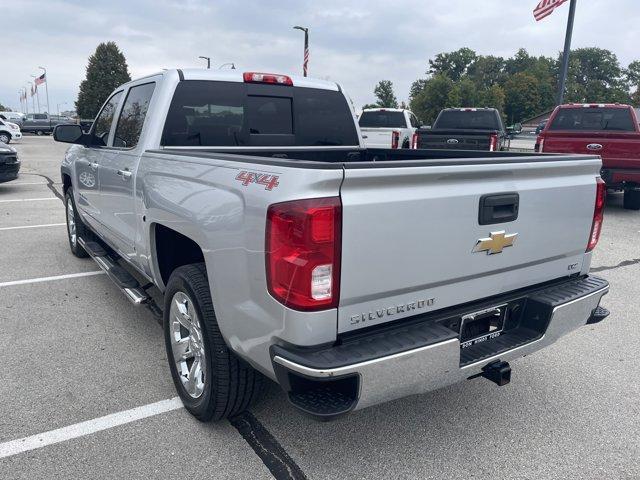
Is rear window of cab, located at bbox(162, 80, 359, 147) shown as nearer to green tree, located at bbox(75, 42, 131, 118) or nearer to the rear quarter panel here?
the rear quarter panel

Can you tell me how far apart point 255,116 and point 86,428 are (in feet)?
7.99

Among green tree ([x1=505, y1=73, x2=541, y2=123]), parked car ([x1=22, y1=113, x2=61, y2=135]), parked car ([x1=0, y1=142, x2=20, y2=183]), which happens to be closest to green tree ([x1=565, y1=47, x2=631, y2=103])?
green tree ([x1=505, y1=73, x2=541, y2=123])

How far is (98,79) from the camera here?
75000 mm

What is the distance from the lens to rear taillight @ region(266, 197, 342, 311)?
1.98 meters

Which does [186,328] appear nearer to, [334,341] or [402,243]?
[334,341]

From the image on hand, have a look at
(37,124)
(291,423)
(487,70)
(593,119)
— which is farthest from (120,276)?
(487,70)

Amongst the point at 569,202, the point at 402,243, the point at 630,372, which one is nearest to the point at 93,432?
the point at 402,243

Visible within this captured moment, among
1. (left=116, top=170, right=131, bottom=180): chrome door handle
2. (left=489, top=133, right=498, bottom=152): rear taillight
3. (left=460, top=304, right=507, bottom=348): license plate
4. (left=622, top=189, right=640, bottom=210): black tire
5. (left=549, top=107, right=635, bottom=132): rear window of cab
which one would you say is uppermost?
(left=549, top=107, right=635, bottom=132): rear window of cab

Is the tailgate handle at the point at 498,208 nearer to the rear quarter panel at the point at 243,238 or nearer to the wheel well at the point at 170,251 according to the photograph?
the rear quarter panel at the point at 243,238

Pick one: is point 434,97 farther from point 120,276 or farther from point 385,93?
point 120,276

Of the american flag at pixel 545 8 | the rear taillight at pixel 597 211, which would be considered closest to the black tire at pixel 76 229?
the rear taillight at pixel 597 211

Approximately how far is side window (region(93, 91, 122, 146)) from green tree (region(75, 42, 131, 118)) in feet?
253

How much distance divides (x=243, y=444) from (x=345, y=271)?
1250 mm

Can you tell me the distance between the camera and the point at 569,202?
2832 millimetres
